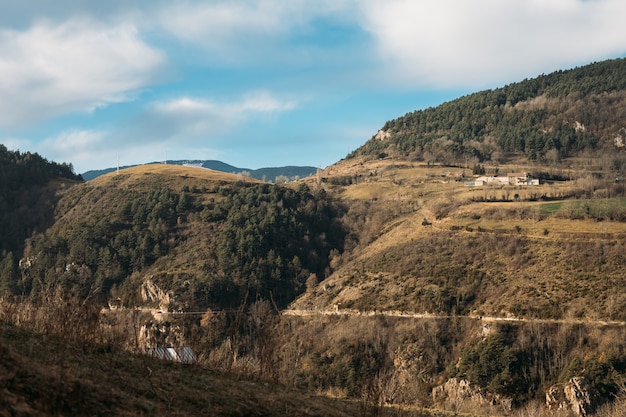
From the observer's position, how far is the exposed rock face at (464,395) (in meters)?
48.6

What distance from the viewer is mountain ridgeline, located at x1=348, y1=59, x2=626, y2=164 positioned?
510 ft

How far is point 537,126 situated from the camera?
563ft

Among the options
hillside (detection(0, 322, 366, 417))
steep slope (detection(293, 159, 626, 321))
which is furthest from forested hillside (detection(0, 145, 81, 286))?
hillside (detection(0, 322, 366, 417))

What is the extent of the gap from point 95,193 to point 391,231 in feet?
181

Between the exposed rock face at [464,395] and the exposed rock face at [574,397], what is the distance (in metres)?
3.30

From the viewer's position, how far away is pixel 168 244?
95.4m

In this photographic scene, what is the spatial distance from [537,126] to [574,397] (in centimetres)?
13641

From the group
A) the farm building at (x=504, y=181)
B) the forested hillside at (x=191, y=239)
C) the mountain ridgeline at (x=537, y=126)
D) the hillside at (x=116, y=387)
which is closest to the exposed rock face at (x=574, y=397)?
the hillside at (x=116, y=387)

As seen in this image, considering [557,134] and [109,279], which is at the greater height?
[557,134]

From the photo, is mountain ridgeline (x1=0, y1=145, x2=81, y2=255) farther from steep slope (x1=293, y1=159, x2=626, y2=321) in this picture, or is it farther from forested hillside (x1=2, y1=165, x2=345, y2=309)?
steep slope (x1=293, y1=159, x2=626, y2=321)

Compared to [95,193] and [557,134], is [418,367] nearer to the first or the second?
[95,193]

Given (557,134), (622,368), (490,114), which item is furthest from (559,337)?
(490,114)

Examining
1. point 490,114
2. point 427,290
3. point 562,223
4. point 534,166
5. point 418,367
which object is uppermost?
point 490,114

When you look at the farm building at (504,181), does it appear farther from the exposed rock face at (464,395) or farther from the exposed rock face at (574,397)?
the exposed rock face at (574,397)
